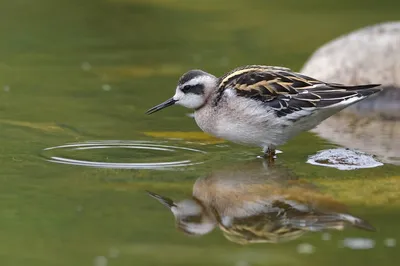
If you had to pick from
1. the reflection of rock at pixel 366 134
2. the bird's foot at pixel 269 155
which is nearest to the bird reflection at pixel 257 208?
the bird's foot at pixel 269 155

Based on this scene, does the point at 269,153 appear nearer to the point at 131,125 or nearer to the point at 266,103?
the point at 266,103

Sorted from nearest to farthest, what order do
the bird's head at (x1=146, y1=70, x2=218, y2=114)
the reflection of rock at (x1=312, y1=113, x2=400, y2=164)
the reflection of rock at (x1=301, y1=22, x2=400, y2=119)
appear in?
the bird's head at (x1=146, y1=70, x2=218, y2=114)
the reflection of rock at (x1=312, y1=113, x2=400, y2=164)
the reflection of rock at (x1=301, y1=22, x2=400, y2=119)

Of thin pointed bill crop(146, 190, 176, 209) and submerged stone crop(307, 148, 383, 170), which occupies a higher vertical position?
submerged stone crop(307, 148, 383, 170)

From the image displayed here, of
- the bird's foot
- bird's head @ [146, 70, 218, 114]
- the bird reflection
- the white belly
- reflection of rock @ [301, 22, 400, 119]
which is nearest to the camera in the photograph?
the bird reflection

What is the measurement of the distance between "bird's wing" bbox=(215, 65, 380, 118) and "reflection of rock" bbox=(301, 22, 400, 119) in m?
3.51

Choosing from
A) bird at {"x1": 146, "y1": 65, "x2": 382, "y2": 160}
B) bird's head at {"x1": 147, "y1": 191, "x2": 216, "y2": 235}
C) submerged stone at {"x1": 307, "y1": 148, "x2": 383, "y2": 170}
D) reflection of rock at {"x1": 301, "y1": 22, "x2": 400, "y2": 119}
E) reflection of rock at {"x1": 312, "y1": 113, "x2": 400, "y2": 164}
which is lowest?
bird's head at {"x1": 147, "y1": 191, "x2": 216, "y2": 235}

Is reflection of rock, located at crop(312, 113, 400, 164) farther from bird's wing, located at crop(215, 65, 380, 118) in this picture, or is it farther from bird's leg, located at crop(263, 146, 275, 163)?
bird's leg, located at crop(263, 146, 275, 163)

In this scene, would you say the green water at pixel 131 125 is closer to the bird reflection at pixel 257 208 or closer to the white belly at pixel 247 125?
the bird reflection at pixel 257 208

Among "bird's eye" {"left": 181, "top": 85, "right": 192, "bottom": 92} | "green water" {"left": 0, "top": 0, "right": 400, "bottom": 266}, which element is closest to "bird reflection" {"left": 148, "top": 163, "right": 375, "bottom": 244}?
"green water" {"left": 0, "top": 0, "right": 400, "bottom": 266}

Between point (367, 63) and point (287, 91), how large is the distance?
4.49 m

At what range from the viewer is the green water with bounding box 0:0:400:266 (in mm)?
8430

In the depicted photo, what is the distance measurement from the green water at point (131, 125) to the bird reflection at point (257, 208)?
0.16m

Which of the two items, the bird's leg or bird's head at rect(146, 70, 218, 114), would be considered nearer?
the bird's leg

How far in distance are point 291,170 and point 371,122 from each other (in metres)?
3.34
